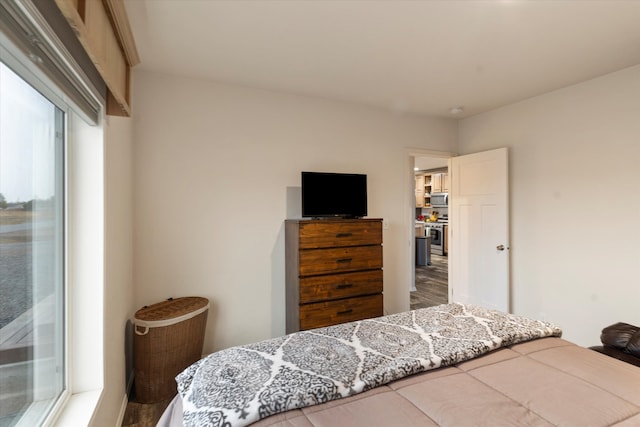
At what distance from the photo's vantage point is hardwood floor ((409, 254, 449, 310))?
15.3 feet

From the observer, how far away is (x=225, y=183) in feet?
9.29

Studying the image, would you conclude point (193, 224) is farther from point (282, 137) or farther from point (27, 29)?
point (27, 29)

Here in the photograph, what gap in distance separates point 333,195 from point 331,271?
28.6 inches

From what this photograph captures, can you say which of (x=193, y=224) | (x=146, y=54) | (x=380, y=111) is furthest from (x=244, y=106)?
(x=380, y=111)

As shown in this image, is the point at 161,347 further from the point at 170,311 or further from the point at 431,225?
the point at 431,225

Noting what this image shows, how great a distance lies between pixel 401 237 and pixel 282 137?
1.76m

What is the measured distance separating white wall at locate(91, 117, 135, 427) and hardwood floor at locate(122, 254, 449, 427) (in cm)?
10

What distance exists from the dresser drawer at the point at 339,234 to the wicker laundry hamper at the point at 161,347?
1.05m

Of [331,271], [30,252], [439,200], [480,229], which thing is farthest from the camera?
[439,200]

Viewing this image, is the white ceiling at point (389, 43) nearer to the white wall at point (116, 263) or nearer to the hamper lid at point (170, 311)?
the white wall at point (116, 263)

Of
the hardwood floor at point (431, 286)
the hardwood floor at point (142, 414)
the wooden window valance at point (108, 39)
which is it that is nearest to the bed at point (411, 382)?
the hardwood floor at point (142, 414)

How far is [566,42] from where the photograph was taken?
214 centimetres

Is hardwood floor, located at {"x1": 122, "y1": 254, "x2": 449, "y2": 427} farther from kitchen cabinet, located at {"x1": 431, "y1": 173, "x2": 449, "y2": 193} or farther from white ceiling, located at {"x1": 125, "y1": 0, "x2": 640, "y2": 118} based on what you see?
white ceiling, located at {"x1": 125, "y1": 0, "x2": 640, "y2": 118}

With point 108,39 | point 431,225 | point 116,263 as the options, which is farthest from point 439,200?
point 108,39
